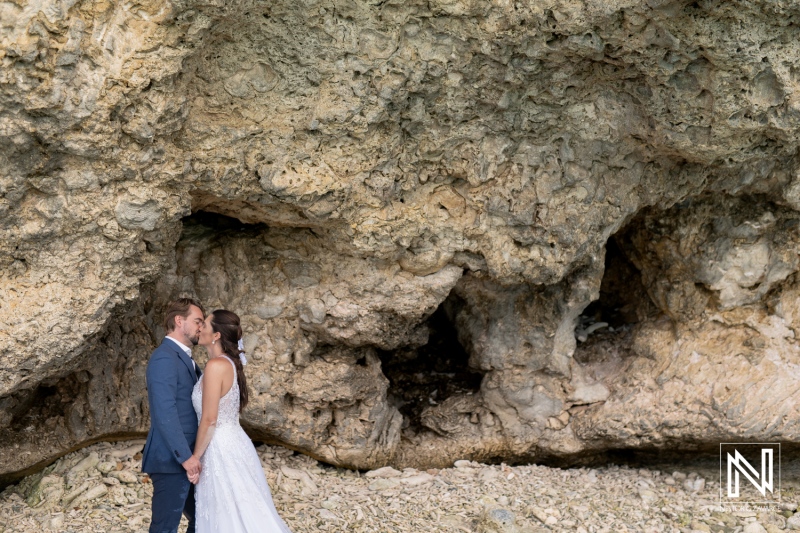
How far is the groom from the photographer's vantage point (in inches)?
137

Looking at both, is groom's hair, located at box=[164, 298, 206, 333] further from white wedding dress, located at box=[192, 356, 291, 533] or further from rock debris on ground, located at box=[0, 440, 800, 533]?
rock debris on ground, located at box=[0, 440, 800, 533]

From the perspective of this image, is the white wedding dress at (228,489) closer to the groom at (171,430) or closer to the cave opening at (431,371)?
the groom at (171,430)

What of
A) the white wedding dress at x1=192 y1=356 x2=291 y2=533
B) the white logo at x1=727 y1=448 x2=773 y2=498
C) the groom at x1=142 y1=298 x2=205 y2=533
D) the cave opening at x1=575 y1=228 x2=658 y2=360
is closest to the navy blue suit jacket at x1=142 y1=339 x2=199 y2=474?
the groom at x1=142 y1=298 x2=205 y2=533

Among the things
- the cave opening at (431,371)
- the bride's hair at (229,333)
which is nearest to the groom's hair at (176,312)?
the bride's hair at (229,333)

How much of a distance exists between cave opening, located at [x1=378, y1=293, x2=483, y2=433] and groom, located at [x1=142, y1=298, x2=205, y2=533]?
2496 mm

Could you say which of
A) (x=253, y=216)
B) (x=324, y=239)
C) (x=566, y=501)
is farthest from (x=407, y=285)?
(x=566, y=501)

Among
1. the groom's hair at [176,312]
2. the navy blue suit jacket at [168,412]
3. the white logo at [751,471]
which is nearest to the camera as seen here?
the navy blue suit jacket at [168,412]

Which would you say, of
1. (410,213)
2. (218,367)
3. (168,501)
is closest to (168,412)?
(218,367)

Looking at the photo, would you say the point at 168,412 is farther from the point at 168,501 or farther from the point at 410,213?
the point at 410,213

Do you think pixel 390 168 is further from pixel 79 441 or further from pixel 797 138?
pixel 79 441

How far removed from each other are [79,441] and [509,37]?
349 cm

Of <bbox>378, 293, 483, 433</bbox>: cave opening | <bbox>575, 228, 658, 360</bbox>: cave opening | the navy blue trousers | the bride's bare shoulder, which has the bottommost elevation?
the navy blue trousers

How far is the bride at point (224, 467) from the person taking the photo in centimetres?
355

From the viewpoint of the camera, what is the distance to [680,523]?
474cm
